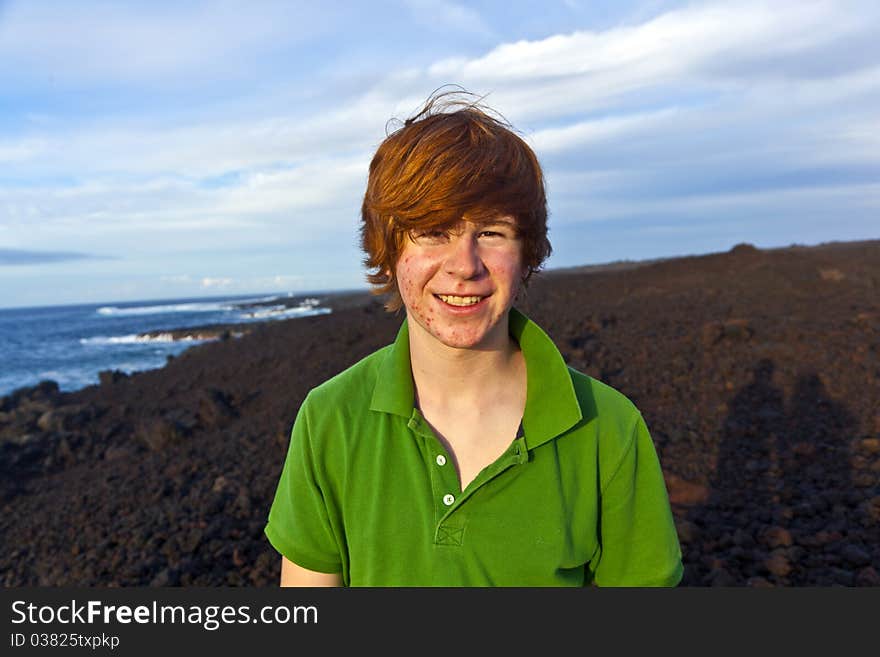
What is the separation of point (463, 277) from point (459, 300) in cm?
7

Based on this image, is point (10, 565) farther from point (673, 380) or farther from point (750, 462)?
point (673, 380)

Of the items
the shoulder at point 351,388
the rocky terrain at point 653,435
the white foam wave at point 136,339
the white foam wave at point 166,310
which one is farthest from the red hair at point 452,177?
the white foam wave at point 166,310

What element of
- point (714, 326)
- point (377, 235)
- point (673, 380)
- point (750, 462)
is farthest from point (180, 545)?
point (714, 326)

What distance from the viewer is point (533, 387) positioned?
1.99 metres

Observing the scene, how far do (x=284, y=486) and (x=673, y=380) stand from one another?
22.6 feet

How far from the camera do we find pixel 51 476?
8.58 meters

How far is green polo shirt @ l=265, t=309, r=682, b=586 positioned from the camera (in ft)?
5.89

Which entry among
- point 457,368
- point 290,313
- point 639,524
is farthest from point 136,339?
point 639,524

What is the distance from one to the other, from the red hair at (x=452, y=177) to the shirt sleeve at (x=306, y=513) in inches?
23.9

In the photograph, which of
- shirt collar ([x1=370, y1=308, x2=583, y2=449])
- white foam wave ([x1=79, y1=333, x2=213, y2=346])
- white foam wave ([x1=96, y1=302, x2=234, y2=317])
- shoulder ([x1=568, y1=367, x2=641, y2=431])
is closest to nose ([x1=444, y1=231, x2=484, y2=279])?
shirt collar ([x1=370, y1=308, x2=583, y2=449])

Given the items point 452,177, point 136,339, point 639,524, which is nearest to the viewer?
point 452,177

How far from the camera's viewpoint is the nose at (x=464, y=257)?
1748mm

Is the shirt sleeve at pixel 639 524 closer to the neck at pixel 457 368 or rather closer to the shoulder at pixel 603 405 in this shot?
the shoulder at pixel 603 405

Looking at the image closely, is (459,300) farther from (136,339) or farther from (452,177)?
(136,339)
